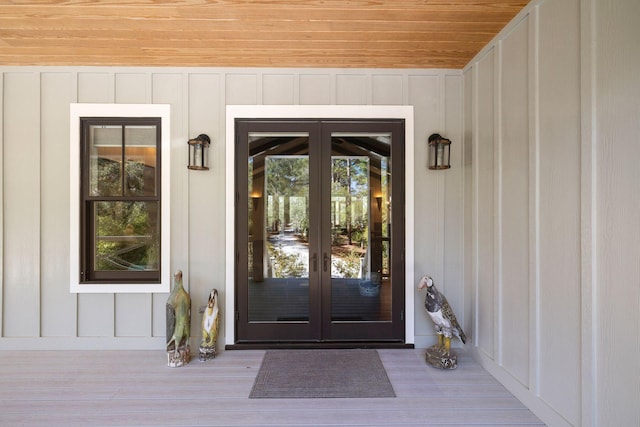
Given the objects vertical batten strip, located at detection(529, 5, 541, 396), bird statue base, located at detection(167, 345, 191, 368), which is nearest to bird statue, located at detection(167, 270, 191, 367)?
bird statue base, located at detection(167, 345, 191, 368)

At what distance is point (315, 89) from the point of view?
3.24 meters

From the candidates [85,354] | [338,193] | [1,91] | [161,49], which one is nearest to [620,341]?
[338,193]

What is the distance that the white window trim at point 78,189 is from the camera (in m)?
3.16

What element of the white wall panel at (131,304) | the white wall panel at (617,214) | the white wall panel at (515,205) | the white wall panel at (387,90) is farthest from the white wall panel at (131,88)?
the white wall panel at (617,214)

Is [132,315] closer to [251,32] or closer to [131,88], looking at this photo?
[131,88]

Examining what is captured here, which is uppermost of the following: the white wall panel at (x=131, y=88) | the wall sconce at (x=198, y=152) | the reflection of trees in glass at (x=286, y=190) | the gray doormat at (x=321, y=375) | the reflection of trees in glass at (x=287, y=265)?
the white wall panel at (x=131, y=88)

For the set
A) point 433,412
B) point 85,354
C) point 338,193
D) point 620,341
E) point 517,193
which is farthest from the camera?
point 338,193

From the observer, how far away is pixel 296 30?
8.36 feet

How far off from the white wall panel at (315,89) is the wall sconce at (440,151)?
3.68 ft

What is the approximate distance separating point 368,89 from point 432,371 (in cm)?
273

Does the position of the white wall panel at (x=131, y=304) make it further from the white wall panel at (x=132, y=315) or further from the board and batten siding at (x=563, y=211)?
the board and batten siding at (x=563, y=211)

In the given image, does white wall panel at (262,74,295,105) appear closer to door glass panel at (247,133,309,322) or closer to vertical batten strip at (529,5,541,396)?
door glass panel at (247,133,309,322)

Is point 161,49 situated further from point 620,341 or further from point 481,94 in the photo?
point 620,341

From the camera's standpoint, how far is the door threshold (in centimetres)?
318
